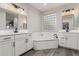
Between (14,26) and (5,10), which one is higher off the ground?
(5,10)

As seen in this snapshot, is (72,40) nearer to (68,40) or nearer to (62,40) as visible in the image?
(68,40)

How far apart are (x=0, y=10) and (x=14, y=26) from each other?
0.79m

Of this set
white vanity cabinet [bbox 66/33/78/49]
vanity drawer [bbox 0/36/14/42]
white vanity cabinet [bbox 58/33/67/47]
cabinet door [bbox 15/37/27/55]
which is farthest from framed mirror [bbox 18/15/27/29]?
white vanity cabinet [bbox 66/33/78/49]

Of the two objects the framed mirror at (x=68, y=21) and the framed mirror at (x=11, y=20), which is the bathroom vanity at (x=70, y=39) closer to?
the framed mirror at (x=68, y=21)

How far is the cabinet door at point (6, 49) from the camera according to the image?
208cm

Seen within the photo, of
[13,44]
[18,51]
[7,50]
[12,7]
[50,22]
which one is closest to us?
[7,50]

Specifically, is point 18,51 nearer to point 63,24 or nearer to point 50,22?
point 63,24

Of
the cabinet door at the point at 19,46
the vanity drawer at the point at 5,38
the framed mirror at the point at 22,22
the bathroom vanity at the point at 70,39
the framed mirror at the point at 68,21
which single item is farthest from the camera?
the framed mirror at the point at 68,21

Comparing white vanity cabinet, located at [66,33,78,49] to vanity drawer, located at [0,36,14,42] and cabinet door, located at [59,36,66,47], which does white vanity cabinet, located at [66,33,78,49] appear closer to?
cabinet door, located at [59,36,66,47]

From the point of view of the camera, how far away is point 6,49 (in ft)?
7.23

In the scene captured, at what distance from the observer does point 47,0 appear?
112cm

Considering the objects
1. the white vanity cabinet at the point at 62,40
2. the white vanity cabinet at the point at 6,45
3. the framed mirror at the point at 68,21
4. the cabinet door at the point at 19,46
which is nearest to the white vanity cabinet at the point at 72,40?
the white vanity cabinet at the point at 62,40

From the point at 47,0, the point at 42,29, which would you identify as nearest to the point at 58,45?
the point at 42,29

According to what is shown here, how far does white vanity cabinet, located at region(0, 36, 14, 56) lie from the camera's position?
207 cm
